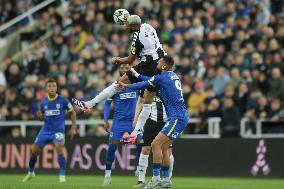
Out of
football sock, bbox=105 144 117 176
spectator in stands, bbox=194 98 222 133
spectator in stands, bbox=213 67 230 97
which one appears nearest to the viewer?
football sock, bbox=105 144 117 176

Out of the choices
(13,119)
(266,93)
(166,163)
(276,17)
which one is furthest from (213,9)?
(166,163)

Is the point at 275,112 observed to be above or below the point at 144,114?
above

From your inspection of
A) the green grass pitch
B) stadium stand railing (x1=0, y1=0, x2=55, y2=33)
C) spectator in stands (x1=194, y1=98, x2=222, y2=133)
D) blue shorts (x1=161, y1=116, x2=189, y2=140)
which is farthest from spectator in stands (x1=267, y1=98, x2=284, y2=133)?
stadium stand railing (x1=0, y1=0, x2=55, y2=33)

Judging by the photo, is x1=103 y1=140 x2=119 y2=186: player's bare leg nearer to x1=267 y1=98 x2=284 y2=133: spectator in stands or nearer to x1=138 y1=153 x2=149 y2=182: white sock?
x1=138 y1=153 x2=149 y2=182: white sock

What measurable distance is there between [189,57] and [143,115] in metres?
8.36

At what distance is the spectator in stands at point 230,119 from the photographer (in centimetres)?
2641

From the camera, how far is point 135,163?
27578mm

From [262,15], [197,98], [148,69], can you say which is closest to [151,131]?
[148,69]

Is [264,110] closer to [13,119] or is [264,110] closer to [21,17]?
[13,119]

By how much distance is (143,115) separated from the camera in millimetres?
20500

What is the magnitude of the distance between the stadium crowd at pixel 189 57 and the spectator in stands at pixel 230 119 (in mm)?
27

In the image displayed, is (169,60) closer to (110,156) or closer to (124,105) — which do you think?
(110,156)

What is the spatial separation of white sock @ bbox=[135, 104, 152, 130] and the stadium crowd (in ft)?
20.6

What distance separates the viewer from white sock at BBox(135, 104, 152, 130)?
20.5 metres
